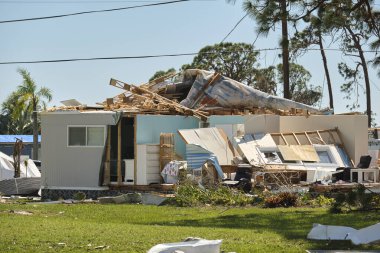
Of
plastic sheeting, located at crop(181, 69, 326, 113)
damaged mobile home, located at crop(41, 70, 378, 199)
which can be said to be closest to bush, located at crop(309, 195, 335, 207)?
damaged mobile home, located at crop(41, 70, 378, 199)

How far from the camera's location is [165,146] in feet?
103

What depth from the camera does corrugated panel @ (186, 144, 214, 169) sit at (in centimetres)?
3100

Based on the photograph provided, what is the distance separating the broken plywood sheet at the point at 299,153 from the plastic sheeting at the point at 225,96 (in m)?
3.75

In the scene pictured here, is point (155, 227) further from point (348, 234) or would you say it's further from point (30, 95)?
point (30, 95)

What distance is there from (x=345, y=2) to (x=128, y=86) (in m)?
13.9

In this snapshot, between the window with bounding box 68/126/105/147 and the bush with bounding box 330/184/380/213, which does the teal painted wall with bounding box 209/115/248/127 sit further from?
the bush with bounding box 330/184/380/213

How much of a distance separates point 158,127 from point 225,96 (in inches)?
192

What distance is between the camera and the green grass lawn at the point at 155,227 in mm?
14984

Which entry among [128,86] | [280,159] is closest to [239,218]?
[280,159]

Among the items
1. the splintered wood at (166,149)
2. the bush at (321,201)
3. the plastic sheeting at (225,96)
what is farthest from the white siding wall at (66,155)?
the bush at (321,201)

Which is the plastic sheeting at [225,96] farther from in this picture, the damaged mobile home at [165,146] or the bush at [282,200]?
the bush at [282,200]

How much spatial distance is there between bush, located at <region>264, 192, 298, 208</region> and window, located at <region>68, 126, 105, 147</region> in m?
8.99

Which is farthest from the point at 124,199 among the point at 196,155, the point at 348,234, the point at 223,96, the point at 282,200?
the point at 348,234

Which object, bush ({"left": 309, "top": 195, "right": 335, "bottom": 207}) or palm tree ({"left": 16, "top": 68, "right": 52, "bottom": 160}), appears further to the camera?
palm tree ({"left": 16, "top": 68, "right": 52, "bottom": 160})
